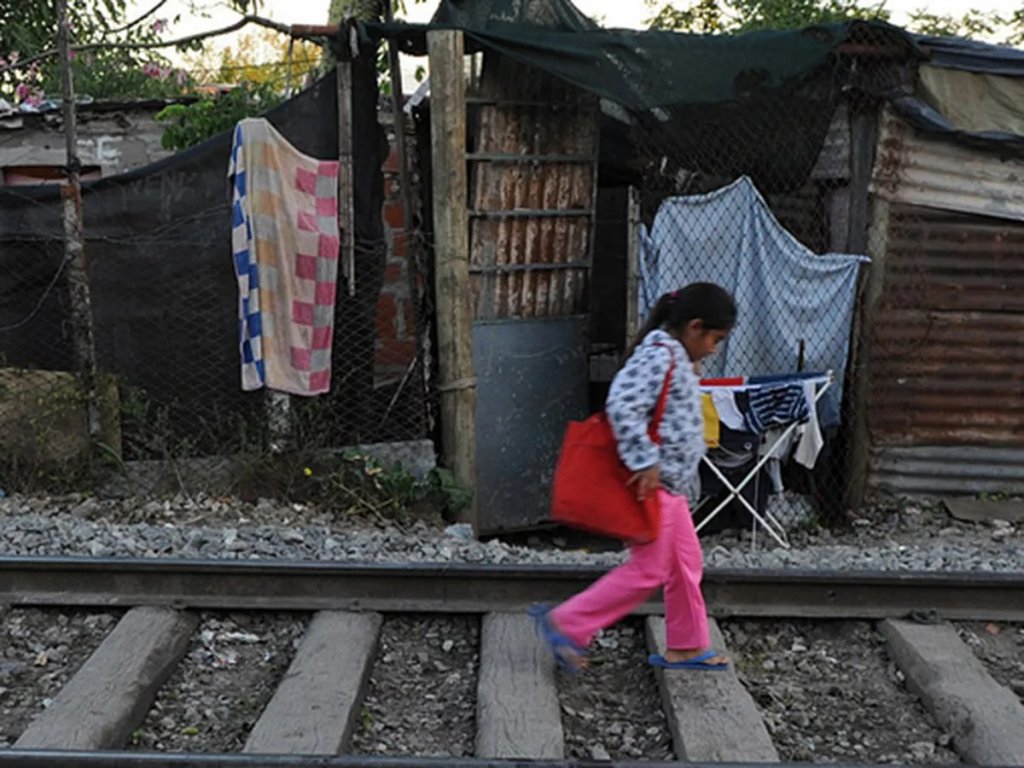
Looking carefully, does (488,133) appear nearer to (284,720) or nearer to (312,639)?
(312,639)

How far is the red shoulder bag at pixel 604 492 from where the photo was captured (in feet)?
13.2

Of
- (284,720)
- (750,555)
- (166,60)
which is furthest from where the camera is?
(166,60)

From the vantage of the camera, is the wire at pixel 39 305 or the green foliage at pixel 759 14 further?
the green foliage at pixel 759 14

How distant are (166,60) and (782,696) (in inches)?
414

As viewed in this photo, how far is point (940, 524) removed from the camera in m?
7.86

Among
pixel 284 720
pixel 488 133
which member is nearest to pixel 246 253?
pixel 488 133

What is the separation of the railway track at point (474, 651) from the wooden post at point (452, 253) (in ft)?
8.00

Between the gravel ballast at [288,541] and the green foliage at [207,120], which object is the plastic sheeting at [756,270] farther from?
the green foliage at [207,120]

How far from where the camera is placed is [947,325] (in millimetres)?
7789

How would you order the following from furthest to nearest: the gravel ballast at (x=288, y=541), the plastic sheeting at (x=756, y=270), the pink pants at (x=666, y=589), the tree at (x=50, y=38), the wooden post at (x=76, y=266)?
the tree at (x=50, y=38) < the plastic sheeting at (x=756, y=270) < the wooden post at (x=76, y=266) < the gravel ballast at (x=288, y=541) < the pink pants at (x=666, y=589)

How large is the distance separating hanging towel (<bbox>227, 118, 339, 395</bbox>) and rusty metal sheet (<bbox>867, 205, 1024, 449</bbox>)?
3.70 meters

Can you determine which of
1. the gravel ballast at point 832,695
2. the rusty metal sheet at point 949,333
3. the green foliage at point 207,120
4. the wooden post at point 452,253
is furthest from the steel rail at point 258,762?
the green foliage at point 207,120

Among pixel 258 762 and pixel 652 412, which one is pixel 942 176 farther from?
pixel 258 762

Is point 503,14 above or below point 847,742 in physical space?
above
